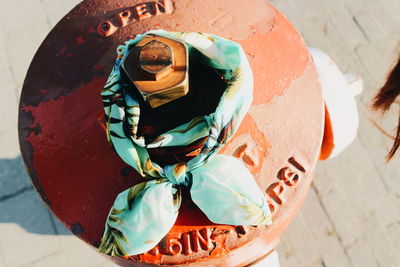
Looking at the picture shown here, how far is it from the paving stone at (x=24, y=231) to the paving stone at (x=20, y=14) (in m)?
1.29

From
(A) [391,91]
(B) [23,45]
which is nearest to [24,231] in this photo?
(B) [23,45]

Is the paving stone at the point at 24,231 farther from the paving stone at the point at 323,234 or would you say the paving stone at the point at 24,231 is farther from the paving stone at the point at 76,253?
the paving stone at the point at 323,234

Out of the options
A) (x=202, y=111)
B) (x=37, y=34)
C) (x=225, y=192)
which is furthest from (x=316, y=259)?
(x=37, y=34)

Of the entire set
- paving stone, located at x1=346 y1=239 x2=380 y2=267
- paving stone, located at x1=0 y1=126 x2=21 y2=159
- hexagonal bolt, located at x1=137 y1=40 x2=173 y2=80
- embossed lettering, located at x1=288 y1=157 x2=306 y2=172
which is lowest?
paving stone, located at x1=346 y1=239 x2=380 y2=267

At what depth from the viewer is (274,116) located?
126 cm

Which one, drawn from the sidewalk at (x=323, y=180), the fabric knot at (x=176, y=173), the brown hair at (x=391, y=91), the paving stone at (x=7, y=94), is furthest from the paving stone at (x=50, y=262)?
the brown hair at (x=391, y=91)

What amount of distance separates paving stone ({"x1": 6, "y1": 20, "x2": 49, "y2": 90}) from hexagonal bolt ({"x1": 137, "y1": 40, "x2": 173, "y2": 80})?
7.47ft

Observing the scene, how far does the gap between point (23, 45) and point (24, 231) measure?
1.37m

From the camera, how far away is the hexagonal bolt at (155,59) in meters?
0.90

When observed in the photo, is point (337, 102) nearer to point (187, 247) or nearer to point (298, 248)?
point (187, 247)

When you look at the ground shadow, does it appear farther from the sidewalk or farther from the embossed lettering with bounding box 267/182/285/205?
the embossed lettering with bounding box 267/182/285/205

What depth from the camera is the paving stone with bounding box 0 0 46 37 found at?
9.68 ft

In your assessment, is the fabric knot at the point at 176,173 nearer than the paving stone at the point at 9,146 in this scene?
A: Yes

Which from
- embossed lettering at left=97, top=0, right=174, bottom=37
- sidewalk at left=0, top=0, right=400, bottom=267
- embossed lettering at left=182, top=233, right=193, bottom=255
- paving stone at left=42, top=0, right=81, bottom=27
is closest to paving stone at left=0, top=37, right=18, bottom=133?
sidewalk at left=0, top=0, right=400, bottom=267
